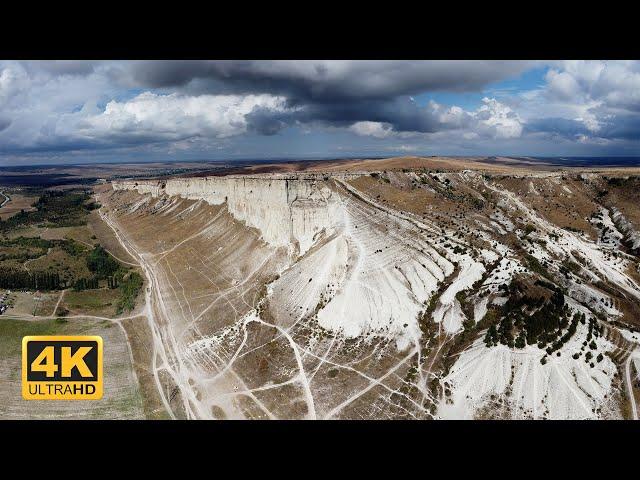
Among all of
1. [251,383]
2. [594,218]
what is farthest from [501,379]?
[594,218]

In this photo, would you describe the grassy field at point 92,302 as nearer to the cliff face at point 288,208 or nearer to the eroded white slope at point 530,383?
the cliff face at point 288,208

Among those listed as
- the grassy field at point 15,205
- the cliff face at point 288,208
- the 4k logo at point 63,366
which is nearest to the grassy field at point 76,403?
the 4k logo at point 63,366

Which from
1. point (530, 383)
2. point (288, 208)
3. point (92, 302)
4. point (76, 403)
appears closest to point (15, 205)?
point (92, 302)

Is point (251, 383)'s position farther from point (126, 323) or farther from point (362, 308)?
point (126, 323)

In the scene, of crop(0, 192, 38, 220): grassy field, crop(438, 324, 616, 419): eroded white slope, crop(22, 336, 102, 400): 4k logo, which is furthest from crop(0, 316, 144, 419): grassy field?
crop(0, 192, 38, 220): grassy field

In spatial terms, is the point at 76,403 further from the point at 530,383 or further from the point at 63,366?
the point at 530,383
